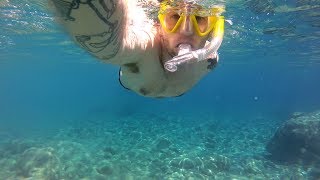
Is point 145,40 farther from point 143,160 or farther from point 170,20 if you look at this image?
point 143,160

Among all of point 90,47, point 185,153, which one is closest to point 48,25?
point 185,153

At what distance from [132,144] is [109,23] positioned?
15954 millimetres

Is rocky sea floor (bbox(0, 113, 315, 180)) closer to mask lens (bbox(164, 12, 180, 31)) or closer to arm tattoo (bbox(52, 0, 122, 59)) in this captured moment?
mask lens (bbox(164, 12, 180, 31))

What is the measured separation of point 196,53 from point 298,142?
16093mm

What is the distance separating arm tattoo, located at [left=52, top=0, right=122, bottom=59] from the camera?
181cm

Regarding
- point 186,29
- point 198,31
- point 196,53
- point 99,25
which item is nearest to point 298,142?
point 198,31

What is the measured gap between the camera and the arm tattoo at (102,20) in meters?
1.81

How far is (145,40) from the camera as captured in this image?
132 inches

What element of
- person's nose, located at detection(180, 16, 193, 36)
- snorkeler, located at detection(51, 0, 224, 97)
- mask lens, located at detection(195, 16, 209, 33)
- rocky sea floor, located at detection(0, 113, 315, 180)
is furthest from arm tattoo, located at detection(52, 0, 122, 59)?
rocky sea floor, located at detection(0, 113, 315, 180)

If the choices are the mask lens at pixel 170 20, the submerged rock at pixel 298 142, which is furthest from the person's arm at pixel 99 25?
the submerged rock at pixel 298 142

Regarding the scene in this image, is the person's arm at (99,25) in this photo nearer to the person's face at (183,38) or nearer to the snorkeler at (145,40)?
the snorkeler at (145,40)

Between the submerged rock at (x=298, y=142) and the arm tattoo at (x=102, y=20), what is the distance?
15849 millimetres

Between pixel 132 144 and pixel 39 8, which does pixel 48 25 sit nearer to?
pixel 39 8

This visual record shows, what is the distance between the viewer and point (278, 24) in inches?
824
